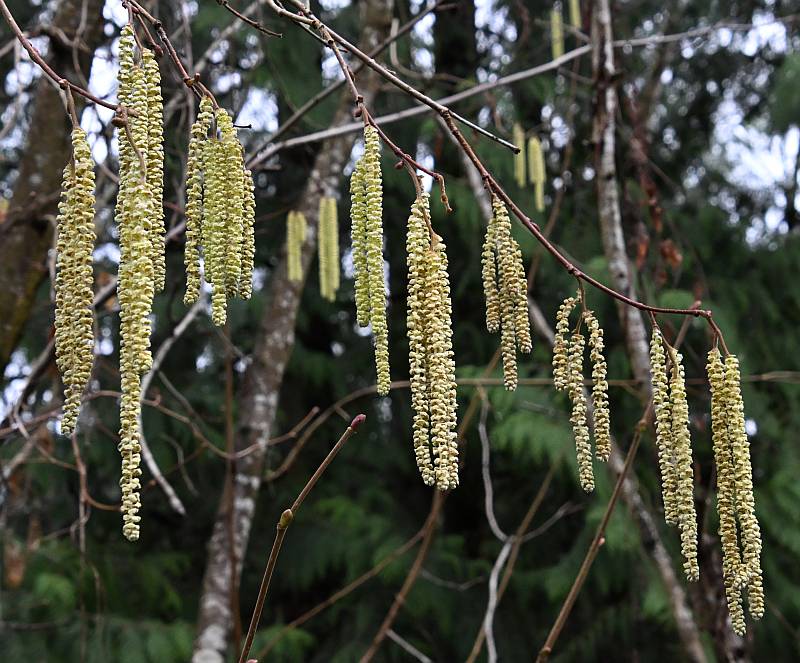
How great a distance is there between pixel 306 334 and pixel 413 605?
2087mm

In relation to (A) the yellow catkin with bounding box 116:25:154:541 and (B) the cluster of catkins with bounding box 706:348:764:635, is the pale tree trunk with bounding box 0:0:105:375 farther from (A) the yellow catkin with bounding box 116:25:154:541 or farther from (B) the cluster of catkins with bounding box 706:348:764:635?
(B) the cluster of catkins with bounding box 706:348:764:635

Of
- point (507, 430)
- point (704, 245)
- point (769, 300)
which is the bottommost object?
point (507, 430)

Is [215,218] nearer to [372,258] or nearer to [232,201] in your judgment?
[232,201]

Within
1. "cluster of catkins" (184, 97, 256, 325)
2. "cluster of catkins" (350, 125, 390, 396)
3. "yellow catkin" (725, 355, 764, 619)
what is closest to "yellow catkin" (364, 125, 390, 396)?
"cluster of catkins" (350, 125, 390, 396)

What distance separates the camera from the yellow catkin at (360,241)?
4.40 ft

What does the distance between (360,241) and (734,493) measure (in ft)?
2.02

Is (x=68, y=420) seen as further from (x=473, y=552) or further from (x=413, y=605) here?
(x=473, y=552)

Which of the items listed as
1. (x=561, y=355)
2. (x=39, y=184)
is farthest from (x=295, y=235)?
(x=561, y=355)

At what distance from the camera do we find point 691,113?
7477mm

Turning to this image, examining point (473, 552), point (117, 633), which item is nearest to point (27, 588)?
point (117, 633)

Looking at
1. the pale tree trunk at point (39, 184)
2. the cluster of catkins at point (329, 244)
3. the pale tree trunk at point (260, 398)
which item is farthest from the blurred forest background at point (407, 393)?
the cluster of catkins at point (329, 244)

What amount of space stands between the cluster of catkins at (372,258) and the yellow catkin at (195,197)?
0.68 feet

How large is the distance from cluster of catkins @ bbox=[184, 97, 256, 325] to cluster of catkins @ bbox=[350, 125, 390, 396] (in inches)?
5.7

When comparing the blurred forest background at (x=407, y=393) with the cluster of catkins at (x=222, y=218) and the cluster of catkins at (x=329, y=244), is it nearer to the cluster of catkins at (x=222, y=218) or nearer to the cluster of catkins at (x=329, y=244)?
the cluster of catkins at (x=329, y=244)
